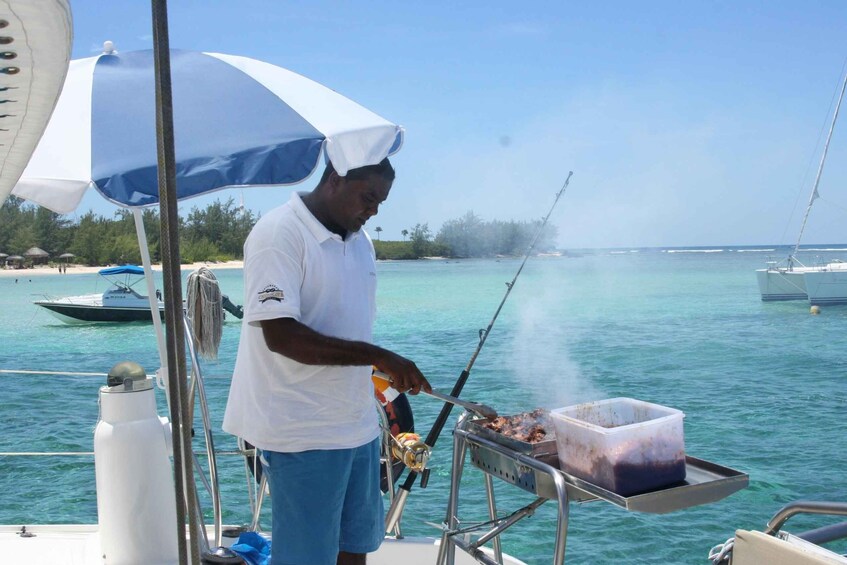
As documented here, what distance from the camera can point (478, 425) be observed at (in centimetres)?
226

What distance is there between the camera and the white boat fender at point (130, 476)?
103 inches

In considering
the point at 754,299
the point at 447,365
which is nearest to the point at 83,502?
the point at 447,365

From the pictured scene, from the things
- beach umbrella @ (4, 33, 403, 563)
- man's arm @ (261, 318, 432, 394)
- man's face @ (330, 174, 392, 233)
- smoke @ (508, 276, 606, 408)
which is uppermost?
beach umbrella @ (4, 33, 403, 563)

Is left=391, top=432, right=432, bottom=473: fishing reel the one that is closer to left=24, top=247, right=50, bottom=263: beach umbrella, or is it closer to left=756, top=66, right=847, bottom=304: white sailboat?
left=756, top=66, right=847, bottom=304: white sailboat

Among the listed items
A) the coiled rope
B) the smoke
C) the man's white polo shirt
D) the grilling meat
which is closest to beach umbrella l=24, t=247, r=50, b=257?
the smoke

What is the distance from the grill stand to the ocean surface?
1.61 feet

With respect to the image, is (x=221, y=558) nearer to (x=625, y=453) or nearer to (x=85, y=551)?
(x=85, y=551)

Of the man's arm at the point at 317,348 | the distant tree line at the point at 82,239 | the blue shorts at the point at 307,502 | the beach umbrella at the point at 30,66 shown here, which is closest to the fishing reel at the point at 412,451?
the blue shorts at the point at 307,502

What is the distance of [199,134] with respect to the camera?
7.95ft

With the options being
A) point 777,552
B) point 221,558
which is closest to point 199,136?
point 221,558

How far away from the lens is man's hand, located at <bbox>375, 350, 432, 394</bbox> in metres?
1.98

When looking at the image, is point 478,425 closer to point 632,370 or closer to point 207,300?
point 207,300

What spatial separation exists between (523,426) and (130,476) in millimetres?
1392

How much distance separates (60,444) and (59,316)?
2012 centimetres
